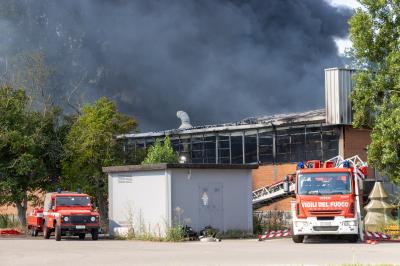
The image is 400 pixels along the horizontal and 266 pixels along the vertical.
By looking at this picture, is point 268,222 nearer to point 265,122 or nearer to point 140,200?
point 140,200

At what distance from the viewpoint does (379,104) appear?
41.2 m

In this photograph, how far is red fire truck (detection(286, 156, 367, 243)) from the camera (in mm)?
31438

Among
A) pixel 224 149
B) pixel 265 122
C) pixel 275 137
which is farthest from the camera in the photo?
pixel 224 149

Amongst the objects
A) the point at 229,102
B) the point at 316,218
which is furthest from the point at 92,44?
the point at 316,218

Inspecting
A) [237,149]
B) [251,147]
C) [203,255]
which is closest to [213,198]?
[203,255]

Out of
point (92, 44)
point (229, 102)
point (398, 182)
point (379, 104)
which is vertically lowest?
point (398, 182)

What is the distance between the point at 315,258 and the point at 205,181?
14.8 meters

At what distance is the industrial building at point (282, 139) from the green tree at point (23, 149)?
16.6 ft

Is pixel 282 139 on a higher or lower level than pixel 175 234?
higher

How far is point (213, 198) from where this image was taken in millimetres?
37750

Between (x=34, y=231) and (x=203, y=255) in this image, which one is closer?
(x=203, y=255)

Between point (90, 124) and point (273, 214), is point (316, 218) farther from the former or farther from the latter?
point (90, 124)

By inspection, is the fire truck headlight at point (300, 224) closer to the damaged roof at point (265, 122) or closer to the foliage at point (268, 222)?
the foliage at point (268, 222)

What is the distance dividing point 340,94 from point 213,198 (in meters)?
18.8
